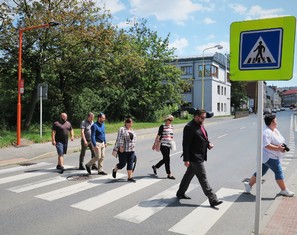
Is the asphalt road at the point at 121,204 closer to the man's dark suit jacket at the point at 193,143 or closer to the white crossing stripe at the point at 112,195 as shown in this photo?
the white crossing stripe at the point at 112,195

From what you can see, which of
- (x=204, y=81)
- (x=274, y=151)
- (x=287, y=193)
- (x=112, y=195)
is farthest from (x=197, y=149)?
(x=204, y=81)

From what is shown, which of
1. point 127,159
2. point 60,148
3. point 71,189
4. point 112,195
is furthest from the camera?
point 60,148

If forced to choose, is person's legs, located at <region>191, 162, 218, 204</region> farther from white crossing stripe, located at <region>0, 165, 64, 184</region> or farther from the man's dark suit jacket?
white crossing stripe, located at <region>0, 165, 64, 184</region>

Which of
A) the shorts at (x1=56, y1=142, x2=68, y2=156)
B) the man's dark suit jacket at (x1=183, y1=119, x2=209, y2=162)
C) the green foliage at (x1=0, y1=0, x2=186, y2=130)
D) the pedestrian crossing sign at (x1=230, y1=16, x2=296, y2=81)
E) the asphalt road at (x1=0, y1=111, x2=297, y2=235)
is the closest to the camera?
the pedestrian crossing sign at (x1=230, y1=16, x2=296, y2=81)

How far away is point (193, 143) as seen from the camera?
6027mm

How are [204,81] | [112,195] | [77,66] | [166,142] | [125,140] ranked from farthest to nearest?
[204,81]
[77,66]
[166,142]
[125,140]
[112,195]

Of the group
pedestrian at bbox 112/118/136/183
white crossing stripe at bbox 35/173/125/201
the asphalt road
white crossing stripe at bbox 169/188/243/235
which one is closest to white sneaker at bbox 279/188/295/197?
the asphalt road

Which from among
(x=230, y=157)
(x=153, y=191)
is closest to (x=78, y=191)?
(x=153, y=191)

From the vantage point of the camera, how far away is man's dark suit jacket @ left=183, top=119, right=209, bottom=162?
235 inches

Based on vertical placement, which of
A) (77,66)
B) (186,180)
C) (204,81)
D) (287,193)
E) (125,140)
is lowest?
(287,193)

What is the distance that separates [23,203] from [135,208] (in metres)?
2.25

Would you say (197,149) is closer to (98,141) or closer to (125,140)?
(125,140)

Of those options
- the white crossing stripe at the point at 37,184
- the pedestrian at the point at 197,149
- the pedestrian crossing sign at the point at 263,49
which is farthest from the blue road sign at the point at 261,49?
the white crossing stripe at the point at 37,184

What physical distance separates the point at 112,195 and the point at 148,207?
1115 millimetres
